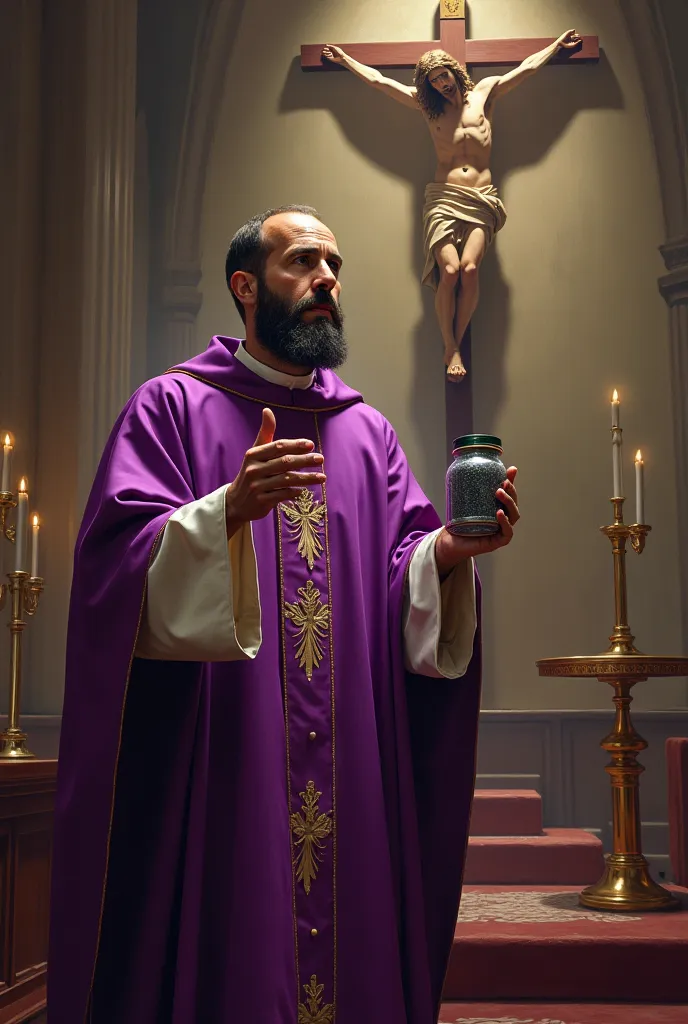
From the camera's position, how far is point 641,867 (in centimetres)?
438

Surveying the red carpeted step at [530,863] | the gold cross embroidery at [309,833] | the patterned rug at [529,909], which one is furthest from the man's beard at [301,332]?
the red carpeted step at [530,863]

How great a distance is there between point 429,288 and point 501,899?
11.9ft

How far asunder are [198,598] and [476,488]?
553 millimetres

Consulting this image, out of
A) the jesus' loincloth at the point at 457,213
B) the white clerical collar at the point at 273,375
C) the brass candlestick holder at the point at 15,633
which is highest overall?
the jesus' loincloth at the point at 457,213

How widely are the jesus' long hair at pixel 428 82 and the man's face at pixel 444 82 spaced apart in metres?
0.02

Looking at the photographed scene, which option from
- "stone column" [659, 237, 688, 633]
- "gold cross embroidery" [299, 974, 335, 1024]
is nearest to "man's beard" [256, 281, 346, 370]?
"gold cross embroidery" [299, 974, 335, 1024]

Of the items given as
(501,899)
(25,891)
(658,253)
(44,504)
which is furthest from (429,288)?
(25,891)

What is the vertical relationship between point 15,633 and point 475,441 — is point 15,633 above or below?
below

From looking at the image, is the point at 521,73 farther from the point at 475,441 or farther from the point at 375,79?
the point at 475,441

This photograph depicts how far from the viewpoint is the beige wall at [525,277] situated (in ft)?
21.6

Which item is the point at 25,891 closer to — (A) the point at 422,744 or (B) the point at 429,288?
(A) the point at 422,744

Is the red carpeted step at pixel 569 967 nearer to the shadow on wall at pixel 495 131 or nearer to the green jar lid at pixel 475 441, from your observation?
the green jar lid at pixel 475 441

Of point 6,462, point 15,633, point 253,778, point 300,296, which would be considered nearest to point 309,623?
point 253,778

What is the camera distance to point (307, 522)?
8.02 ft
